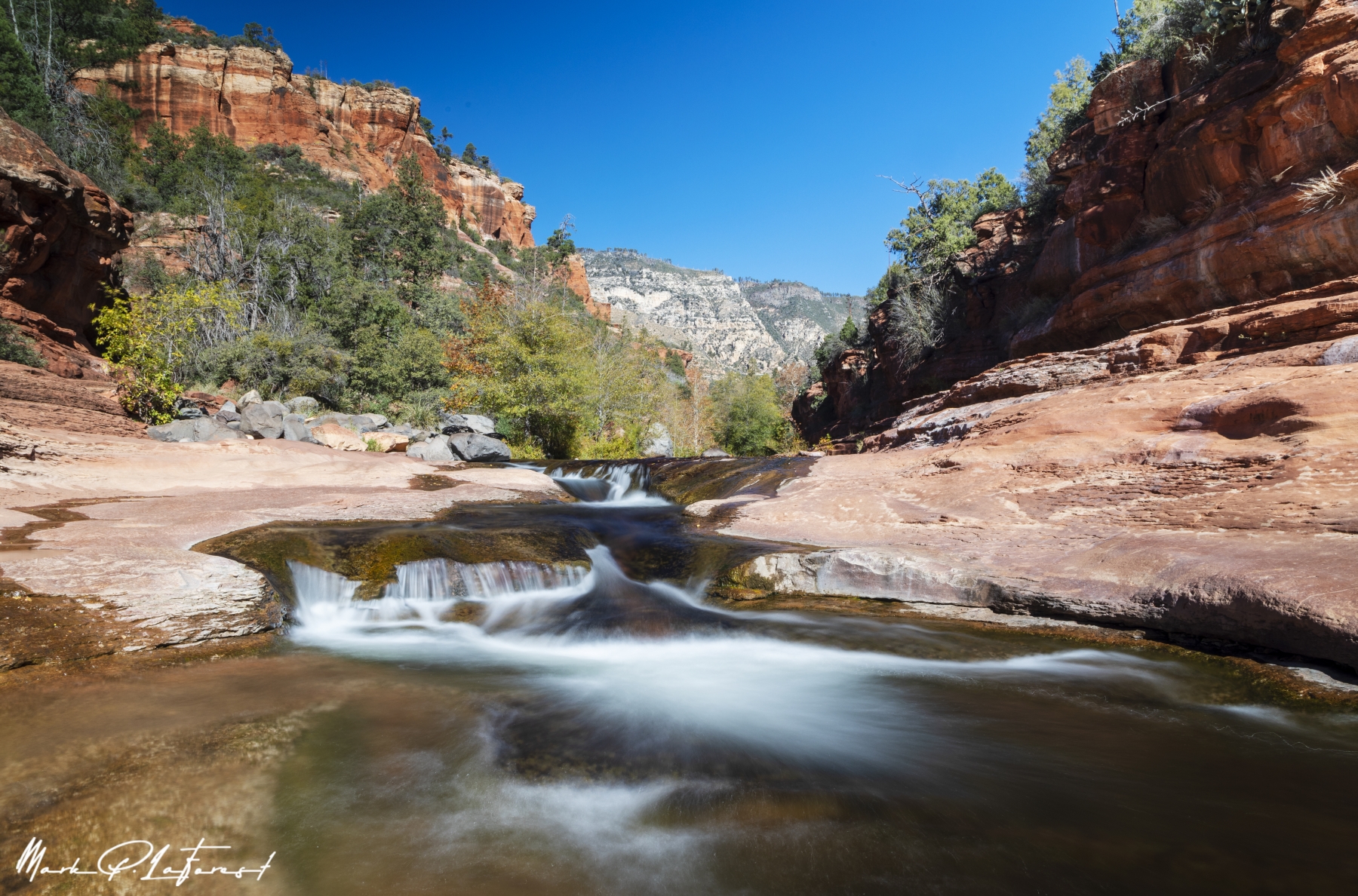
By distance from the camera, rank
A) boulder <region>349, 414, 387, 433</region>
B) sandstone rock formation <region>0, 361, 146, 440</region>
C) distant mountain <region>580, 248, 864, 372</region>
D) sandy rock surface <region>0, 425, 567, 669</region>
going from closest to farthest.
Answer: sandy rock surface <region>0, 425, 567, 669</region>
sandstone rock formation <region>0, 361, 146, 440</region>
boulder <region>349, 414, 387, 433</region>
distant mountain <region>580, 248, 864, 372</region>

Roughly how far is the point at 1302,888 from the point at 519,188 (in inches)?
4453

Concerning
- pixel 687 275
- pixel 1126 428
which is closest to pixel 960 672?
pixel 1126 428

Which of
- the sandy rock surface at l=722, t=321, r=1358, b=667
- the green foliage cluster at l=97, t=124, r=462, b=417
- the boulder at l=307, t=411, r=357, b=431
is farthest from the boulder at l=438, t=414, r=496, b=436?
the sandy rock surface at l=722, t=321, r=1358, b=667

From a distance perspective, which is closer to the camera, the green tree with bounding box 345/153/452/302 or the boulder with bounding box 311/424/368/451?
the boulder with bounding box 311/424/368/451

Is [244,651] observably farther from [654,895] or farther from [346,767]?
[654,895]

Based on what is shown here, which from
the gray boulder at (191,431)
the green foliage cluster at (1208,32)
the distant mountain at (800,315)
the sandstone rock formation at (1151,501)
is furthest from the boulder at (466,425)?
the distant mountain at (800,315)

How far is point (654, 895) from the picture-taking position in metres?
2.55

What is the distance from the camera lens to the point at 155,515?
7590 millimetres

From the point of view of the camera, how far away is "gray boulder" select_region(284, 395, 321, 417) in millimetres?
23250

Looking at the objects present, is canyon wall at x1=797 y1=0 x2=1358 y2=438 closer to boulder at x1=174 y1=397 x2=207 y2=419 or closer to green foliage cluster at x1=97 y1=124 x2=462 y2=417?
boulder at x1=174 y1=397 x2=207 y2=419

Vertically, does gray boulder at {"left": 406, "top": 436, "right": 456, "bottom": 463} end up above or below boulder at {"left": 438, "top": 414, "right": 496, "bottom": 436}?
below

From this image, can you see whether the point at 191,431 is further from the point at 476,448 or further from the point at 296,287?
the point at 296,287

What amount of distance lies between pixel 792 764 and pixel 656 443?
31.3 meters

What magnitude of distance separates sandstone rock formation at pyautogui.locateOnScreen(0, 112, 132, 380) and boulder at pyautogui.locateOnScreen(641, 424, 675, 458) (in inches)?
877
